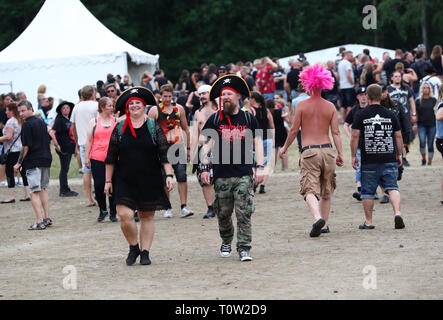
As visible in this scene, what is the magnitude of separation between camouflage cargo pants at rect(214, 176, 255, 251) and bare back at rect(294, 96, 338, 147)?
1.49 metres

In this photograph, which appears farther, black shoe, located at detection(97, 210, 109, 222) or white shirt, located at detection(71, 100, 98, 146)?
white shirt, located at detection(71, 100, 98, 146)

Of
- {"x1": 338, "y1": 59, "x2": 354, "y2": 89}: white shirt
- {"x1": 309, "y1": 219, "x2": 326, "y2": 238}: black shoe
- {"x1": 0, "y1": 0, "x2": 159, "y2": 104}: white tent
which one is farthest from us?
{"x1": 0, "y1": 0, "x2": 159, "y2": 104}: white tent

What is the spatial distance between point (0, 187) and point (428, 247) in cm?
1190

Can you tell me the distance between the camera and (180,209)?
1369 cm

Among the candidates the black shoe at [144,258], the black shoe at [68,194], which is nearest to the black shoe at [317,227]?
the black shoe at [144,258]

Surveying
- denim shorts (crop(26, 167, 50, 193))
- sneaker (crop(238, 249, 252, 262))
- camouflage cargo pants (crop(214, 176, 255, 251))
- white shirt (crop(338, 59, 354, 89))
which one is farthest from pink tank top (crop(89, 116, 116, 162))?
white shirt (crop(338, 59, 354, 89))

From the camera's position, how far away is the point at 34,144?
12.1m

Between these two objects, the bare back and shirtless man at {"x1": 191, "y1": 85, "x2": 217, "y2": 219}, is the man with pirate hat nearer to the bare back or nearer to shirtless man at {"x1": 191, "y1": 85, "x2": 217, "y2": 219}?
the bare back

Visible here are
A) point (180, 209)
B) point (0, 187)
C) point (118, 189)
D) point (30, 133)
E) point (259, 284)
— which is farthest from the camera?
point (0, 187)

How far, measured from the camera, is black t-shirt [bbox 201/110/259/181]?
873cm

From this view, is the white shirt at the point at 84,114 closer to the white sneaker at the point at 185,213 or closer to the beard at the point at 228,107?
the white sneaker at the point at 185,213

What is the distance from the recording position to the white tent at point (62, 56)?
93.4 ft

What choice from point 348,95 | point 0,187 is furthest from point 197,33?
point 0,187

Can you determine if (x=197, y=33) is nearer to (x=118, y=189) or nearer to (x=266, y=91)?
(x=266, y=91)
